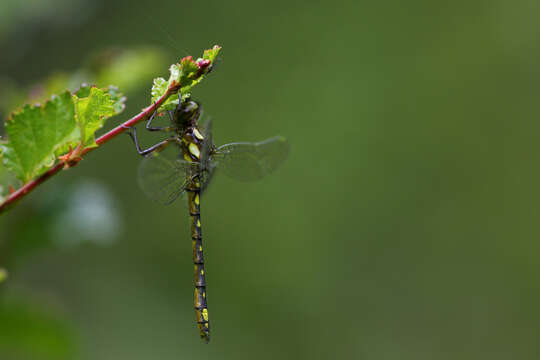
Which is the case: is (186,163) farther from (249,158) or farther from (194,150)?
(249,158)

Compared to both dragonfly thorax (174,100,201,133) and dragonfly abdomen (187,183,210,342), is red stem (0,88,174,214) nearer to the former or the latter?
dragonfly thorax (174,100,201,133)

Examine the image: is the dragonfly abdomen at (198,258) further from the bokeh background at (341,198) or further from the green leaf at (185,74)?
the bokeh background at (341,198)

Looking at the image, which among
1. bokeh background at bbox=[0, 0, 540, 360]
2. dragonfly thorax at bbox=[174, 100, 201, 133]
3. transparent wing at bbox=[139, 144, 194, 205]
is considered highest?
bokeh background at bbox=[0, 0, 540, 360]

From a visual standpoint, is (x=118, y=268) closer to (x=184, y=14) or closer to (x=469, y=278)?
(x=184, y=14)

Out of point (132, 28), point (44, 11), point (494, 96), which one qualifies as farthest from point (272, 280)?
point (44, 11)

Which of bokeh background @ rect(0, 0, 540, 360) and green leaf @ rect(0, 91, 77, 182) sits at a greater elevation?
bokeh background @ rect(0, 0, 540, 360)

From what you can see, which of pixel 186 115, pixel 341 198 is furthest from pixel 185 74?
pixel 341 198

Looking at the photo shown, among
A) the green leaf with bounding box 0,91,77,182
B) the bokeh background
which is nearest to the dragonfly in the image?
the green leaf with bounding box 0,91,77,182
